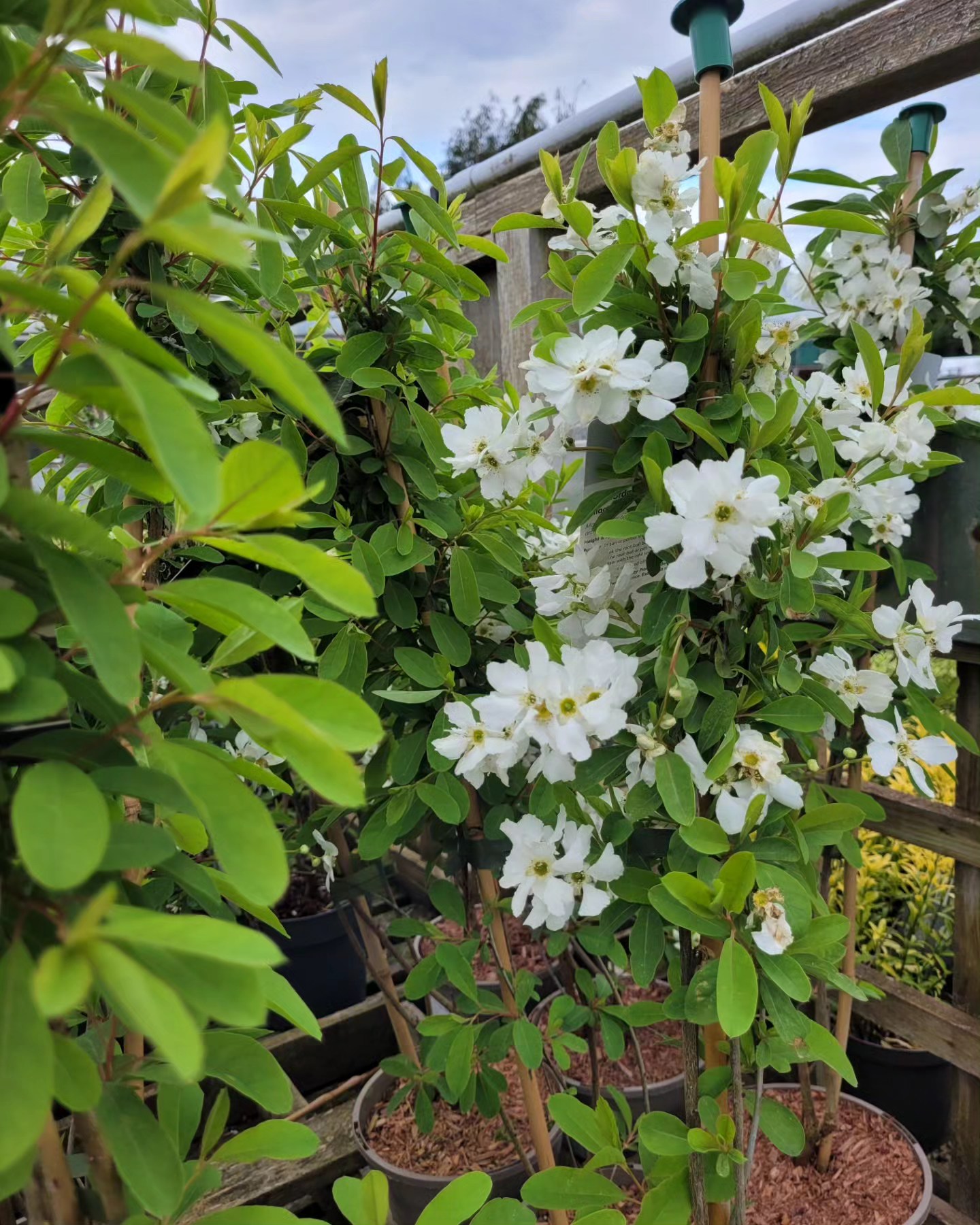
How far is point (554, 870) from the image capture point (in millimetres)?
886

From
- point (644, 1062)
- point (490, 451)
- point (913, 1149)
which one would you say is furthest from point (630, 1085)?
point (490, 451)

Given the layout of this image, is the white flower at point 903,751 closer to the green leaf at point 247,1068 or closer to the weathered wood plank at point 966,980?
the weathered wood plank at point 966,980

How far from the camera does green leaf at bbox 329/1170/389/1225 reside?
60cm

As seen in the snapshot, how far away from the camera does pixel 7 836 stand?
0.41 m

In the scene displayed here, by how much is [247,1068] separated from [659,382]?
64 centimetres

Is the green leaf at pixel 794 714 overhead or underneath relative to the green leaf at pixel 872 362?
underneath

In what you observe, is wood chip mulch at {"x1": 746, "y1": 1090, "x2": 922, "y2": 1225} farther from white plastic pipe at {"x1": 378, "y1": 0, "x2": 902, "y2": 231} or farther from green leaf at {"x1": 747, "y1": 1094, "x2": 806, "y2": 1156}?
white plastic pipe at {"x1": 378, "y1": 0, "x2": 902, "y2": 231}

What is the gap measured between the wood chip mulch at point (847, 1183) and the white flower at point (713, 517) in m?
0.99

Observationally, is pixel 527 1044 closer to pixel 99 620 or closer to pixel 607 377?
pixel 607 377

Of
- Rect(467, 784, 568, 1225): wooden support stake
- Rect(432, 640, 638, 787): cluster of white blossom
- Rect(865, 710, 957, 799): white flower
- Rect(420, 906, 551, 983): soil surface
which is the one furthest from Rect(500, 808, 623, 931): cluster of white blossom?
Rect(420, 906, 551, 983): soil surface

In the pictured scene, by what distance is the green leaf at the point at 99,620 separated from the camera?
1.12ft

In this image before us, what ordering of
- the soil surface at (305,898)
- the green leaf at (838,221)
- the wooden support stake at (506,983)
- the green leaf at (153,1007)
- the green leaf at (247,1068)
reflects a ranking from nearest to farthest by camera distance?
the green leaf at (153,1007) → the green leaf at (247,1068) → the green leaf at (838,221) → the wooden support stake at (506,983) → the soil surface at (305,898)

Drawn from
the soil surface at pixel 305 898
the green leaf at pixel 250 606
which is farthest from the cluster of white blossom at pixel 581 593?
the soil surface at pixel 305 898

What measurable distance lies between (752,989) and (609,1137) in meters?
0.36
